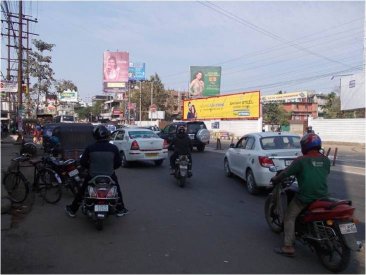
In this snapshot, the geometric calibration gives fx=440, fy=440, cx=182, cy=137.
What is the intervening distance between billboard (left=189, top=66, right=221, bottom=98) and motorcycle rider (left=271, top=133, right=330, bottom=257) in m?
62.0

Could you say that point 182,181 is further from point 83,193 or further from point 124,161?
point 124,161

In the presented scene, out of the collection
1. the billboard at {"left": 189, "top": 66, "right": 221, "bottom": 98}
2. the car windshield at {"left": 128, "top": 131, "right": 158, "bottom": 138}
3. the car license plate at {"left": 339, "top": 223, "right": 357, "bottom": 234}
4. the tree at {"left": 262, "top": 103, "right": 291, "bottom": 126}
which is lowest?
the car license plate at {"left": 339, "top": 223, "right": 357, "bottom": 234}

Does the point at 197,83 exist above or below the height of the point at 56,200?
above

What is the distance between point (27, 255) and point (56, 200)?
12.9 feet

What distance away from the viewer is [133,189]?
→ 1189cm

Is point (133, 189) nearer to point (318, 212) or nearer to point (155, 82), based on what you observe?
point (318, 212)

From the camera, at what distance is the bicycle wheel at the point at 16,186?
9.70 m

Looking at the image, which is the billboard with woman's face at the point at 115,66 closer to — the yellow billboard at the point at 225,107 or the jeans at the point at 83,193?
the yellow billboard at the point at 225,107

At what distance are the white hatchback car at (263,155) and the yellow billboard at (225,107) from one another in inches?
1385

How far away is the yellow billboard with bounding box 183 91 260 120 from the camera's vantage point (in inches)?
1876

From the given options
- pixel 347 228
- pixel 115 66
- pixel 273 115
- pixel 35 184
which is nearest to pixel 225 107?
pixel 115 66

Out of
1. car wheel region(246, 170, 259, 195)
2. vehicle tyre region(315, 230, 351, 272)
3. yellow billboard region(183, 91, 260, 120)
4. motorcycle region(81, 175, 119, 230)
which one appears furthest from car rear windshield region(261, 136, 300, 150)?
yellow billboard region(183, 91, 260, 120)

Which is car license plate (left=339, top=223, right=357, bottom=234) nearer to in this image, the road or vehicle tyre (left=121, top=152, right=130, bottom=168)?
the road

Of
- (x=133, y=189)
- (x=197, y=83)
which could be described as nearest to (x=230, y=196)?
(x=133, y=189)
